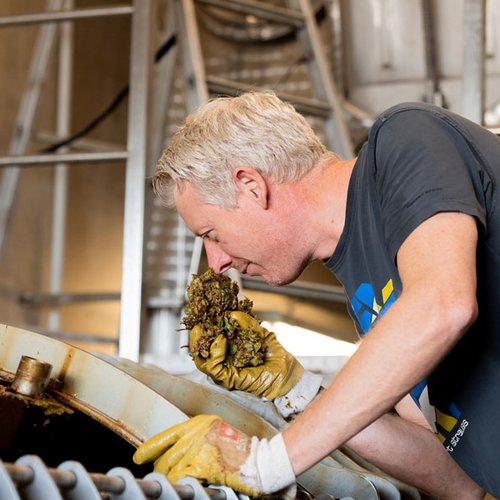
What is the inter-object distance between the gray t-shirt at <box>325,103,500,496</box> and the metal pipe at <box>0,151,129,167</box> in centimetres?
132

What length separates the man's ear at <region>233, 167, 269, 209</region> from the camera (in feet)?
4.74

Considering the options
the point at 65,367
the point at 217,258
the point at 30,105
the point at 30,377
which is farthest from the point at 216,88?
the point at 30,377

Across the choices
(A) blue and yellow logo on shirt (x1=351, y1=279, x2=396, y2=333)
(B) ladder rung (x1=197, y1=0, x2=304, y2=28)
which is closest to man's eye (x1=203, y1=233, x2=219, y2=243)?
(A) blue and yellow logo on shirt (x1=351, y1=279, x2=396, y2=333)

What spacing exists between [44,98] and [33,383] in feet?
12.2

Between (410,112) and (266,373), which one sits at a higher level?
(410,112)

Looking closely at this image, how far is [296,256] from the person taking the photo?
5.02 ft

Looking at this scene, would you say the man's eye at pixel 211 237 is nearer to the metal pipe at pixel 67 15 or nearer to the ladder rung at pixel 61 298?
the metal pipe at pixel 67 15

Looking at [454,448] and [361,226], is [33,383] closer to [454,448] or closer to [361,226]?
[361,226]

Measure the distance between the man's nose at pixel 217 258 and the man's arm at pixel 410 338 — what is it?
0.47 meters

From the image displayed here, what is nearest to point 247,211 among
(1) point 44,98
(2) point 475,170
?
(2) point 475,170

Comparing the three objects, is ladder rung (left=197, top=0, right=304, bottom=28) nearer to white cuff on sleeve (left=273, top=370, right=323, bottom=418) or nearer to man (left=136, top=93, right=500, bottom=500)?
man (left=136, top=93, right=500, bottom=500)

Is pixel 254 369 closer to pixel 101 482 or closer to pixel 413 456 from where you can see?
pixel 413 456

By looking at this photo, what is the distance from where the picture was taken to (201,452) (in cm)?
A: 119

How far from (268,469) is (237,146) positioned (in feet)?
1.73
